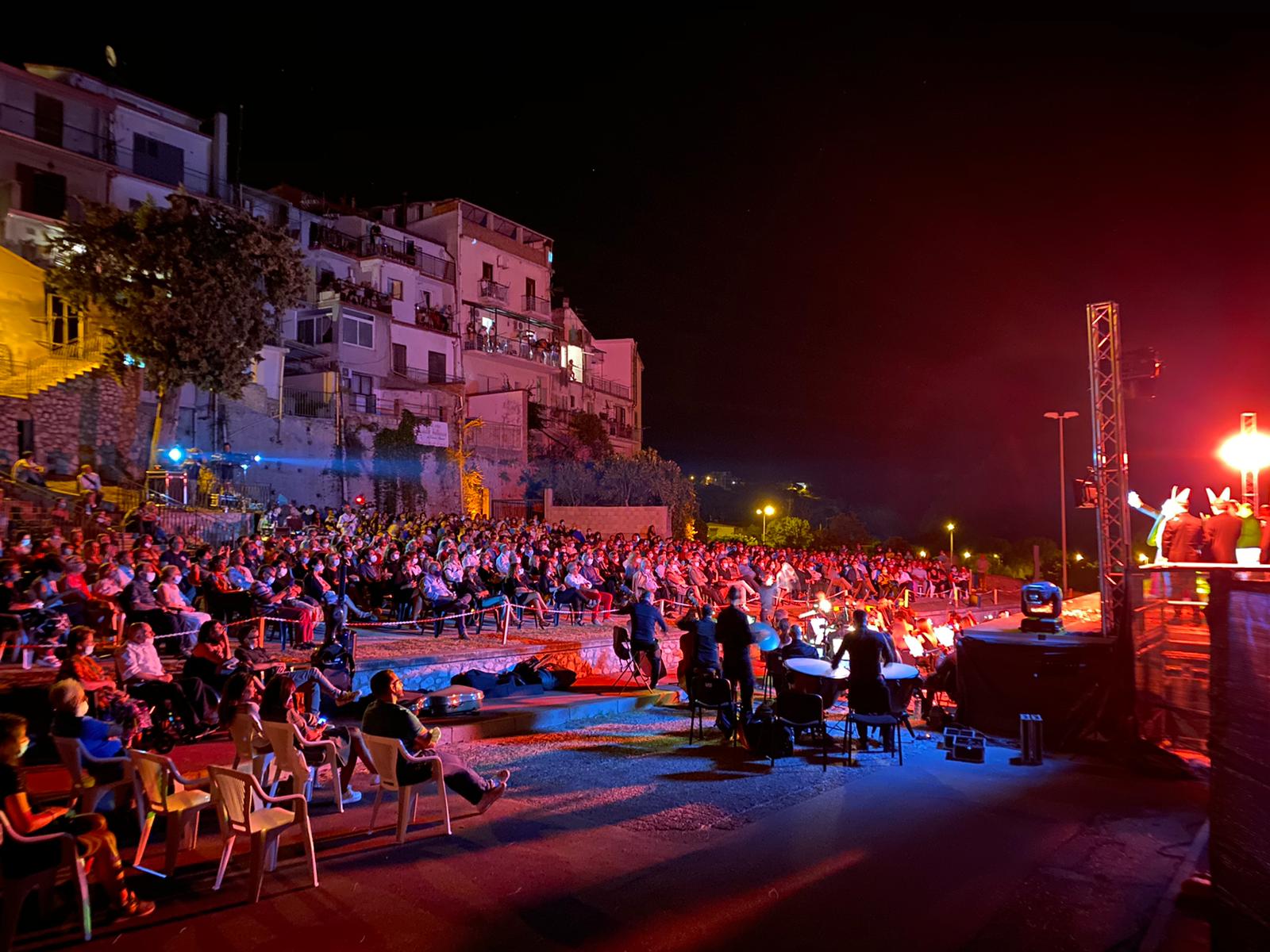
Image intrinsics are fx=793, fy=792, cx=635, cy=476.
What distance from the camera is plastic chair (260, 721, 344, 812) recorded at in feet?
17.7

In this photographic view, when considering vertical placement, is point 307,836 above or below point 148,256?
below

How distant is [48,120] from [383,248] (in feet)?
38.8

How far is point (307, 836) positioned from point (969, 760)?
6.33 meters

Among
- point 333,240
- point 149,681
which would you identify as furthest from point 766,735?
point 333,240

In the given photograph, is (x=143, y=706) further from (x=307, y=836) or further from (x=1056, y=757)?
(x=1056, y=757)

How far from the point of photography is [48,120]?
2269 centimetres

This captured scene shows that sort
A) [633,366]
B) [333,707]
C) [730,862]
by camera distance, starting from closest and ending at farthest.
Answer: [730,862] < [333,707] < [633,366]

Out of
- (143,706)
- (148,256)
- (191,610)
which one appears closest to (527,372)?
(148,256)

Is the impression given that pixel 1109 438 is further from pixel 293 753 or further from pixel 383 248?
pixel 383 248

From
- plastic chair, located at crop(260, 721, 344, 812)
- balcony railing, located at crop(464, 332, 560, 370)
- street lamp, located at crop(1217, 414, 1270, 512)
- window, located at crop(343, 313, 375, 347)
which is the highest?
balcony railing, located at crop(464, 332, 560, 370)

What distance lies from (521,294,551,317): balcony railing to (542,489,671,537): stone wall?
12.8 m

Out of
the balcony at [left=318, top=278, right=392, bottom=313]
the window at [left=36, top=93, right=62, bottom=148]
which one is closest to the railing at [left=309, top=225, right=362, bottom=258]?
the balcony at [left=318, top=278, right=392, bottom=313]

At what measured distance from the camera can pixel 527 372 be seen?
3884 centimetres

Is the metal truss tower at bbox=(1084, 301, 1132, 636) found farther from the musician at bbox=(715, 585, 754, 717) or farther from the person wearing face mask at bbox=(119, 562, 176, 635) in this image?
the person wearing face mask at bbox=(119, 562, 176, 635)
